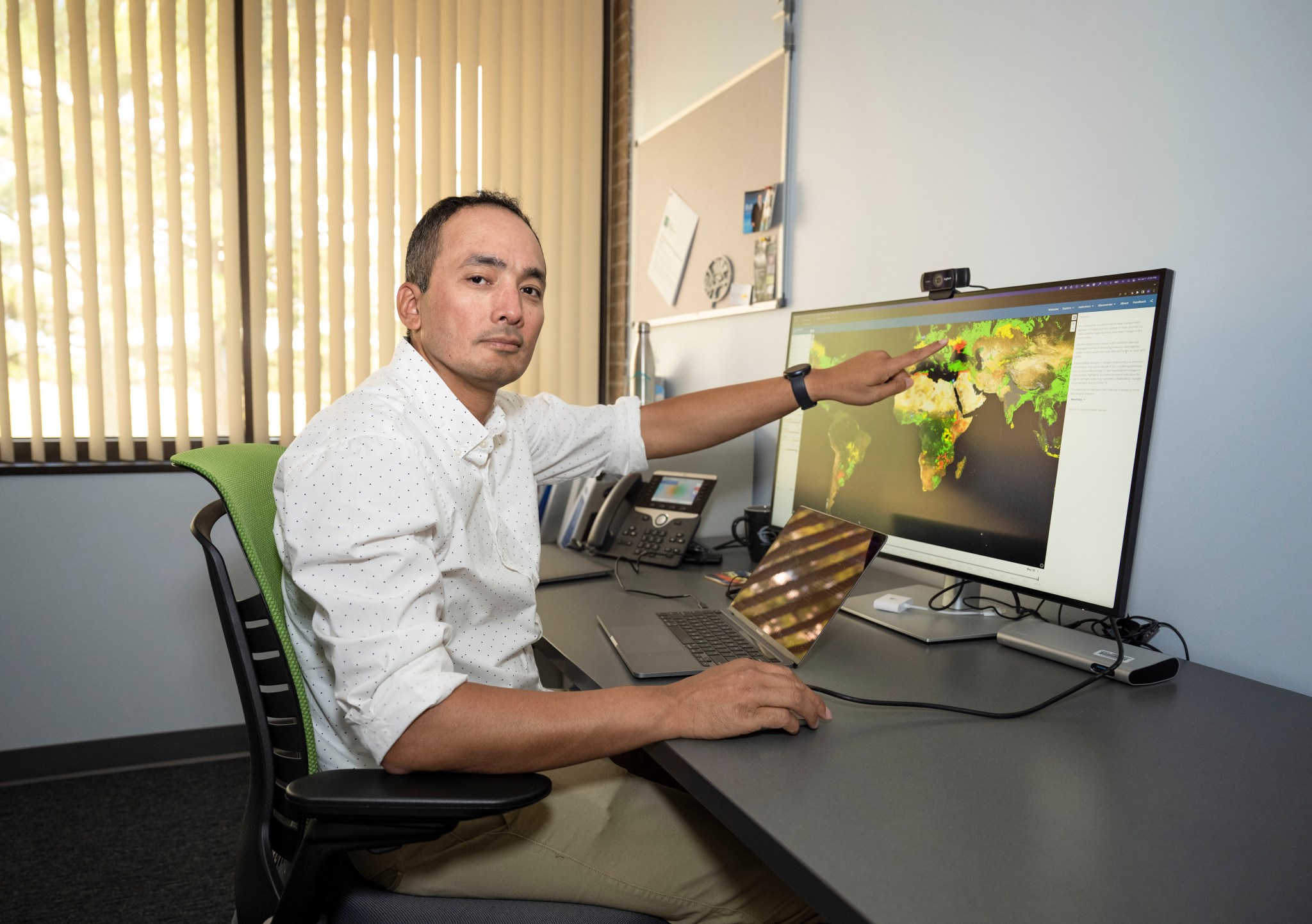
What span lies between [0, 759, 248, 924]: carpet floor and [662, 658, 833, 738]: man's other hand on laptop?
154cm

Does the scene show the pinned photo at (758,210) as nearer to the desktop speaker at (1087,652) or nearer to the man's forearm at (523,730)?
the desktop speaker at (1087,652)

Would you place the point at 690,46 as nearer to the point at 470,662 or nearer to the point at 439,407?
the point at 439,407

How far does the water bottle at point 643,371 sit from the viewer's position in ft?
8.48

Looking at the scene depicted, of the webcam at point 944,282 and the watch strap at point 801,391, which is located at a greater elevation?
the webcam at point 944,282

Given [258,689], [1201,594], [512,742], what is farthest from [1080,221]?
[258,689]

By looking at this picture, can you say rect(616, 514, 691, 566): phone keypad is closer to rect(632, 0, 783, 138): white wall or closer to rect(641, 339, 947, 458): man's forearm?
rect(641, 339, 947, 458): man's forearm

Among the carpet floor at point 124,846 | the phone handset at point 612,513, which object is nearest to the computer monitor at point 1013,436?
the phone handset at point 612,513

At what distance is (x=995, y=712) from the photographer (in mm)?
953

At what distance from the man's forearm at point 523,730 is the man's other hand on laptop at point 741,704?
0.07 ft

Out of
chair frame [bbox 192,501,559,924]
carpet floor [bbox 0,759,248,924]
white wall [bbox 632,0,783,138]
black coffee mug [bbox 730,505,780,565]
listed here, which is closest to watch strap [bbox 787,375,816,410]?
black coffee mug [bbox 730,505,780,565]

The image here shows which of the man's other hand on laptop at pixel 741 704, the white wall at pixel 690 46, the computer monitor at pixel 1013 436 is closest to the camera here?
the man's other hand on laptop at pixel 741 704

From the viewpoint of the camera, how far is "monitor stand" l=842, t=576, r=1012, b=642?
1.24 m

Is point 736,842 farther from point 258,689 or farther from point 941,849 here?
point 258,689

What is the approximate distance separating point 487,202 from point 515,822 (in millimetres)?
900
